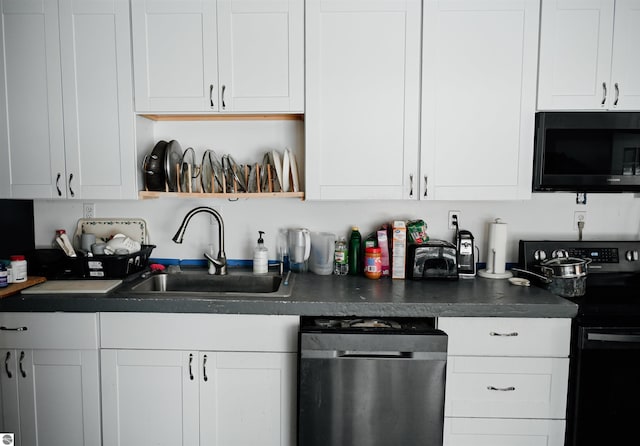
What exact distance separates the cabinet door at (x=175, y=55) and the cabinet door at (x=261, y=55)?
0.17ft

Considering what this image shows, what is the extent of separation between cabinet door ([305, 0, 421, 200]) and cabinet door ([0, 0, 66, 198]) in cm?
119

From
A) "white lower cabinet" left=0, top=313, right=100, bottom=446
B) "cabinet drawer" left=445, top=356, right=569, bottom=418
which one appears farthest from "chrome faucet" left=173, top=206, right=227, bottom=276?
"cabinet drawer" left=445, top=356, right=569, bottom=418

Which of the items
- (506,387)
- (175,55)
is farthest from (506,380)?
(175,55)

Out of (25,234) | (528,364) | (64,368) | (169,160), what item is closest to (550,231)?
(528,364)

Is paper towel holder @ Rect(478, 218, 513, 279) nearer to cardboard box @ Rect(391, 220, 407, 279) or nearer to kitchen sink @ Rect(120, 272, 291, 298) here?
cardboard box @ Rect(391, 220, 407, 279)

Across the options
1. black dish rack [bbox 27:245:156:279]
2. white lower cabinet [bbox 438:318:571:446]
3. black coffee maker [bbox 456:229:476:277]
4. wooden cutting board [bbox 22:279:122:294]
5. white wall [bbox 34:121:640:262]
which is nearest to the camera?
white lower cabinet [bbox 438:318:571:446]

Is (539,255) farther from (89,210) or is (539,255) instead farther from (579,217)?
(89,210)

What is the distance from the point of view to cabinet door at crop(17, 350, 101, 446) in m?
1.81

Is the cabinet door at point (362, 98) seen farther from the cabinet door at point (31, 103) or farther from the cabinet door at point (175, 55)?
the cabinet door at point (31, 103)

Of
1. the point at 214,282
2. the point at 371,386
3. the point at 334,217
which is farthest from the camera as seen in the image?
the point at 334,217

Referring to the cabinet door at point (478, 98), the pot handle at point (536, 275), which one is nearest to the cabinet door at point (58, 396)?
the cabinet door at point (478, 98)

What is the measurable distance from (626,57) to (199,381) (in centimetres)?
236

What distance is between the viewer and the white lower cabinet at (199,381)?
5.84 ft

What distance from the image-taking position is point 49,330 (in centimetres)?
179
